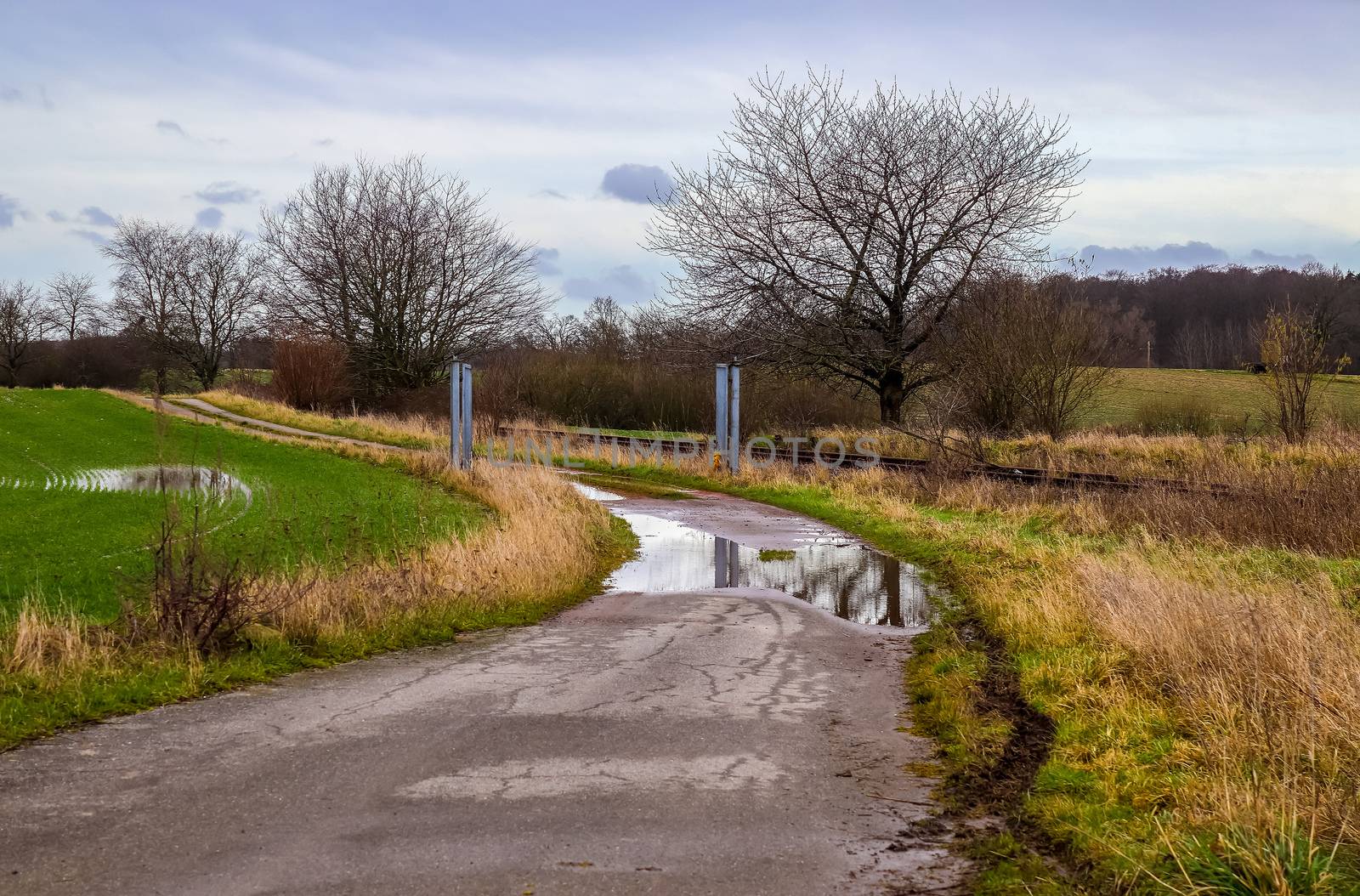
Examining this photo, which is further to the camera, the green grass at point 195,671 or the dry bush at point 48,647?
the dry bush at point 48,647

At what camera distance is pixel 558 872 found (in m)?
4.59

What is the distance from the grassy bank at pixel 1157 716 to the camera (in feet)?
14.9

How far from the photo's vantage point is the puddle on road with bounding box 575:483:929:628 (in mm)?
11672

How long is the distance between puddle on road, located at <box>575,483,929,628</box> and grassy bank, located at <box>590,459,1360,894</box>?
0.65 meters

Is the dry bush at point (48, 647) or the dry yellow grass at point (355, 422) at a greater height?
the dry yellow grass at point (355, 422)

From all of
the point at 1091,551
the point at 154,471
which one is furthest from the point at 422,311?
the point at 1091,551

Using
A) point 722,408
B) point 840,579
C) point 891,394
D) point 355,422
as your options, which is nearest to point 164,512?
point 840,579

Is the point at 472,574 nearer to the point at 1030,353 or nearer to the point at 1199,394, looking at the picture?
the point at 1030,353

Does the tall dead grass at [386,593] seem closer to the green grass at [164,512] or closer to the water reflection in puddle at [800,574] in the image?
the green grass at [164,512]

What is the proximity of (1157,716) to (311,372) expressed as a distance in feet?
147

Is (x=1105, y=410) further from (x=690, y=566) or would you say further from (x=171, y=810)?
(x=171, y=810)

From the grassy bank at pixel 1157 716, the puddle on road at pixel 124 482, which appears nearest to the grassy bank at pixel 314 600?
the puddle on road at pixel 124 482

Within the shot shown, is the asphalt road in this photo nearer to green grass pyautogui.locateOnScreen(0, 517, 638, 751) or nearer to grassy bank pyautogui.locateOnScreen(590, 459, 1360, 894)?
green grass pyautogui.locateOnScreen(0, 517, 638, 751)

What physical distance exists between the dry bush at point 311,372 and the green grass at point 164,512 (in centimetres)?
1303
